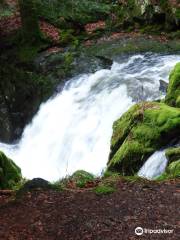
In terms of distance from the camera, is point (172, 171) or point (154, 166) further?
point (154, 166)

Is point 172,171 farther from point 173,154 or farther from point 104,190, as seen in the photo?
point 104,190

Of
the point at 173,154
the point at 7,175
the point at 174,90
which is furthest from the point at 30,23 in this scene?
the point at 173,154

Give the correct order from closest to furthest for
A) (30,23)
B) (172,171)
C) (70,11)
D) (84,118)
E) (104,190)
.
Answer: (104,190), (172,171), (84,118), (30,23), (70,11)

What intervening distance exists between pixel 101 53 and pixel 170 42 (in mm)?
2926

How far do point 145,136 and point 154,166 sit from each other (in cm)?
79

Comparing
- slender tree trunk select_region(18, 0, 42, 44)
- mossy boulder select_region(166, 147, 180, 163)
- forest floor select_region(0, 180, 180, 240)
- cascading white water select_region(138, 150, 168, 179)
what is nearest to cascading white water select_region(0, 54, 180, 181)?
cascading white water select_region(138, 150, 168, 179)

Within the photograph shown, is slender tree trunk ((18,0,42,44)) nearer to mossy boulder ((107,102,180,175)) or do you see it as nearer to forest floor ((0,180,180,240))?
mossy boulder ((107,102,180,175))

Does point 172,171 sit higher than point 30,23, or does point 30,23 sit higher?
point 30,23

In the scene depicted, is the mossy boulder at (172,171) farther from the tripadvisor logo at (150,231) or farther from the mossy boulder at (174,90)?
the mossy boulder at (174,90)

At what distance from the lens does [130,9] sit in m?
21.2

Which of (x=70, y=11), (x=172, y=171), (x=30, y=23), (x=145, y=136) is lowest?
(x=172, y=171)

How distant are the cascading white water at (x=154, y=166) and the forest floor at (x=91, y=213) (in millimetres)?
1695

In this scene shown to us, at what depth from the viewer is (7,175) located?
9641 millimetres

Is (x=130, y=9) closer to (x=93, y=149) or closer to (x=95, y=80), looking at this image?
(x=95, y=80)
